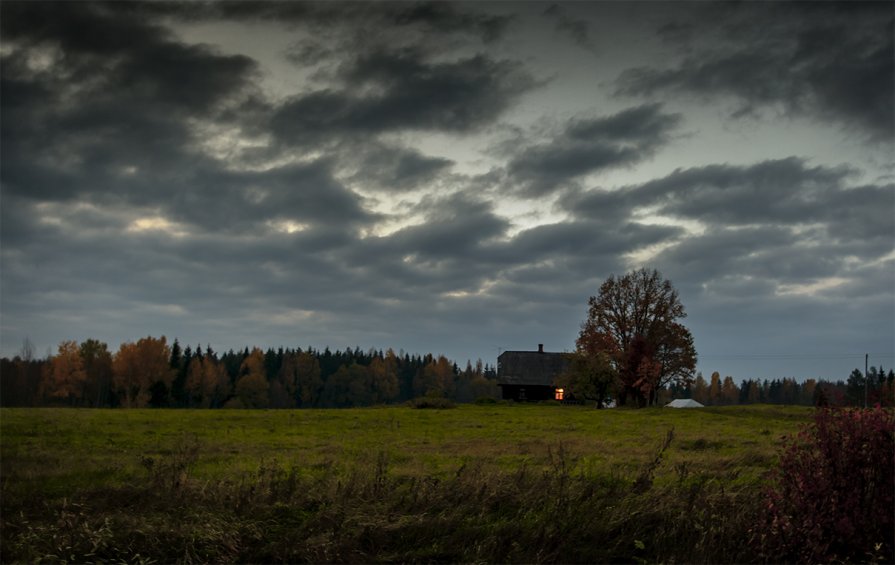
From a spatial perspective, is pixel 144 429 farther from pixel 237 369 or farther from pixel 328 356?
pixel 328 356

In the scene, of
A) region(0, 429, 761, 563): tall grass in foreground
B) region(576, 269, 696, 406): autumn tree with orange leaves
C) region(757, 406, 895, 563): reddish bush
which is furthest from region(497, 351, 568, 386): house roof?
region(757, 406, 895, 563): reddish bush

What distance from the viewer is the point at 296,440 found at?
2611cm

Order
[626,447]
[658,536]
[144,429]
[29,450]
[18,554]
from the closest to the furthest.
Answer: [18,554], [658,536], [29,450], [626,447], [144,429]

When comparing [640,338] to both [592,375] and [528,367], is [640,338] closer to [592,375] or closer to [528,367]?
[592,375]

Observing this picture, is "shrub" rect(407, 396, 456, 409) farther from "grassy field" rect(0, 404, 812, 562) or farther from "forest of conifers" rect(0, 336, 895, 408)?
"grassy field" rect(0, 404, 812, 562)

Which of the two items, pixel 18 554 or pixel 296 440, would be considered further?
pixel 296 440

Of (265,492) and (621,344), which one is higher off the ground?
(621,344)

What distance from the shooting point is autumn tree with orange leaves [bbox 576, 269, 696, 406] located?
5931 centimetres

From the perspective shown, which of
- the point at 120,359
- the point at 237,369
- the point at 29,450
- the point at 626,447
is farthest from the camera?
the point at 237,369

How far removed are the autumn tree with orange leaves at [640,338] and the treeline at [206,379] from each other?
699 inches

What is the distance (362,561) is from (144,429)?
22.7m

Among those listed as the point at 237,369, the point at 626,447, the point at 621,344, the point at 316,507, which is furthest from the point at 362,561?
the point at 237,369

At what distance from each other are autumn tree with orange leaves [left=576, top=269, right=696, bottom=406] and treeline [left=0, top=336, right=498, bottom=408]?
17.8 meters

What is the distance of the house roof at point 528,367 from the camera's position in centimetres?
9658
